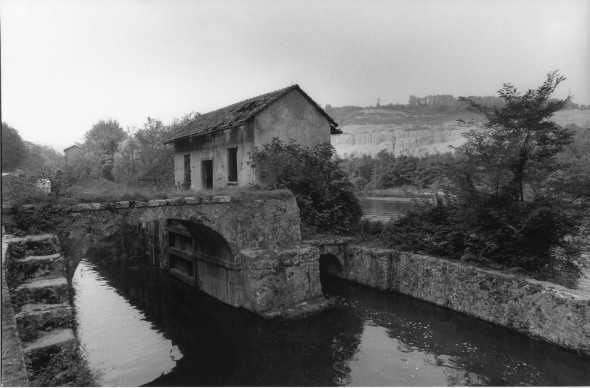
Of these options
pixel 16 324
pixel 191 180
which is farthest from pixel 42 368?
pixel 191 180

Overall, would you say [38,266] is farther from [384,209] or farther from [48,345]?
[384,209]

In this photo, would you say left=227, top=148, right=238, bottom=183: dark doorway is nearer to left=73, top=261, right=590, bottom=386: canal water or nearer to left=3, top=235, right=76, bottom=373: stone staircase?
left=73, top=261, right=590, bottom=386: canal water

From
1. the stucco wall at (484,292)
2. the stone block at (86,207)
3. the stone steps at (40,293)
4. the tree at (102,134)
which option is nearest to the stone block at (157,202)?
the stone block at (86,207)

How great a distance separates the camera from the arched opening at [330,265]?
52.4ft

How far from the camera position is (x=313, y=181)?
1628cm

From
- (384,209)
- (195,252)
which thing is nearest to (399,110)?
(384,209)

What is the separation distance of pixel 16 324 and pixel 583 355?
1146 centimetres

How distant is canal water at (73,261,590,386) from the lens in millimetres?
8562

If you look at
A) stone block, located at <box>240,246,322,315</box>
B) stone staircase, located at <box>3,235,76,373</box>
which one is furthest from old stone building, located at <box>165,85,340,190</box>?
stone staircase, located at <box>3,235,76,373</box>

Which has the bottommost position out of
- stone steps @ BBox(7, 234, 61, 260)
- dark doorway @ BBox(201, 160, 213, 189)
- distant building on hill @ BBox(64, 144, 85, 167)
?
stone steps @ BBox(7, 234, 61, 260)

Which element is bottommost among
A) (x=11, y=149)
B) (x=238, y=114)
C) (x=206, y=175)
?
(x=206, y=175)

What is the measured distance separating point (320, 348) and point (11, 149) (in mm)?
38216

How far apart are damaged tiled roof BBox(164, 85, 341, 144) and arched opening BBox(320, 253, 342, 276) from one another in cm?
668

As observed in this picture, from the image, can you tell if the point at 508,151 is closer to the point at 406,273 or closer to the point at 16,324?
the point at 406,273
